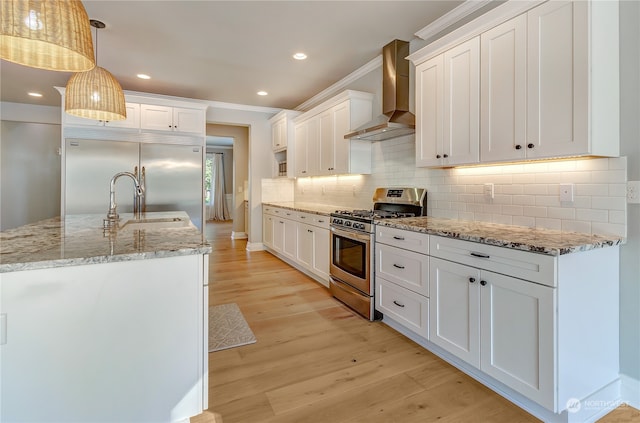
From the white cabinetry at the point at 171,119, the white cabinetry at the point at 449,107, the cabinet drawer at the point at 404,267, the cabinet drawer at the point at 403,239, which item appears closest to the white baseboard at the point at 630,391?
the cabinet drawer at the point at 404,267

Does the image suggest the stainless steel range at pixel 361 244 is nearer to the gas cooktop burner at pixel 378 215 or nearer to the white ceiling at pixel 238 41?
the gas cooktop burner at pixel 378 215

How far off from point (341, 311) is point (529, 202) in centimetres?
180

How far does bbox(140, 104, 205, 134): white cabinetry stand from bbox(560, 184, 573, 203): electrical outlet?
4.49 metres

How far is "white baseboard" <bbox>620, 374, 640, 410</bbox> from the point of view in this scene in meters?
1.67

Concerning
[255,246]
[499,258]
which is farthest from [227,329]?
[255,246]

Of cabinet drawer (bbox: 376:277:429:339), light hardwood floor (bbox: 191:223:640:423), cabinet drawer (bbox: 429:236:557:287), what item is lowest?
light hardwood floor (bbox: 191:223:640:423)

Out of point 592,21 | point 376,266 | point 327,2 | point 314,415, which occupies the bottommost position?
point 314,415

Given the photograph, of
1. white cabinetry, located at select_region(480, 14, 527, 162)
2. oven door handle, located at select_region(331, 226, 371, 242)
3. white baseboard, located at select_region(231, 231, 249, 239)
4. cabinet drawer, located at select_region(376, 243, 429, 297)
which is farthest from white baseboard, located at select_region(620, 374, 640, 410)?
white baseboard, located at select_region(231, 231, 249, 239)

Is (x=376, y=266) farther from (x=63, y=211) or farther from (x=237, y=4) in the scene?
(x=63, y=211)

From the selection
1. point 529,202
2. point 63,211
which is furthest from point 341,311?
point 63,211

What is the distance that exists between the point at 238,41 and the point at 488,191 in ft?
8.96

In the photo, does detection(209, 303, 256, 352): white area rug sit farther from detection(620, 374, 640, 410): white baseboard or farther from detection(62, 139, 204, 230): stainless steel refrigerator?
detection(620, 374, 640, 410): white baseboard

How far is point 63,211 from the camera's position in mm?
4102

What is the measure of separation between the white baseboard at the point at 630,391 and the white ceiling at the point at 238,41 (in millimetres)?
2727
